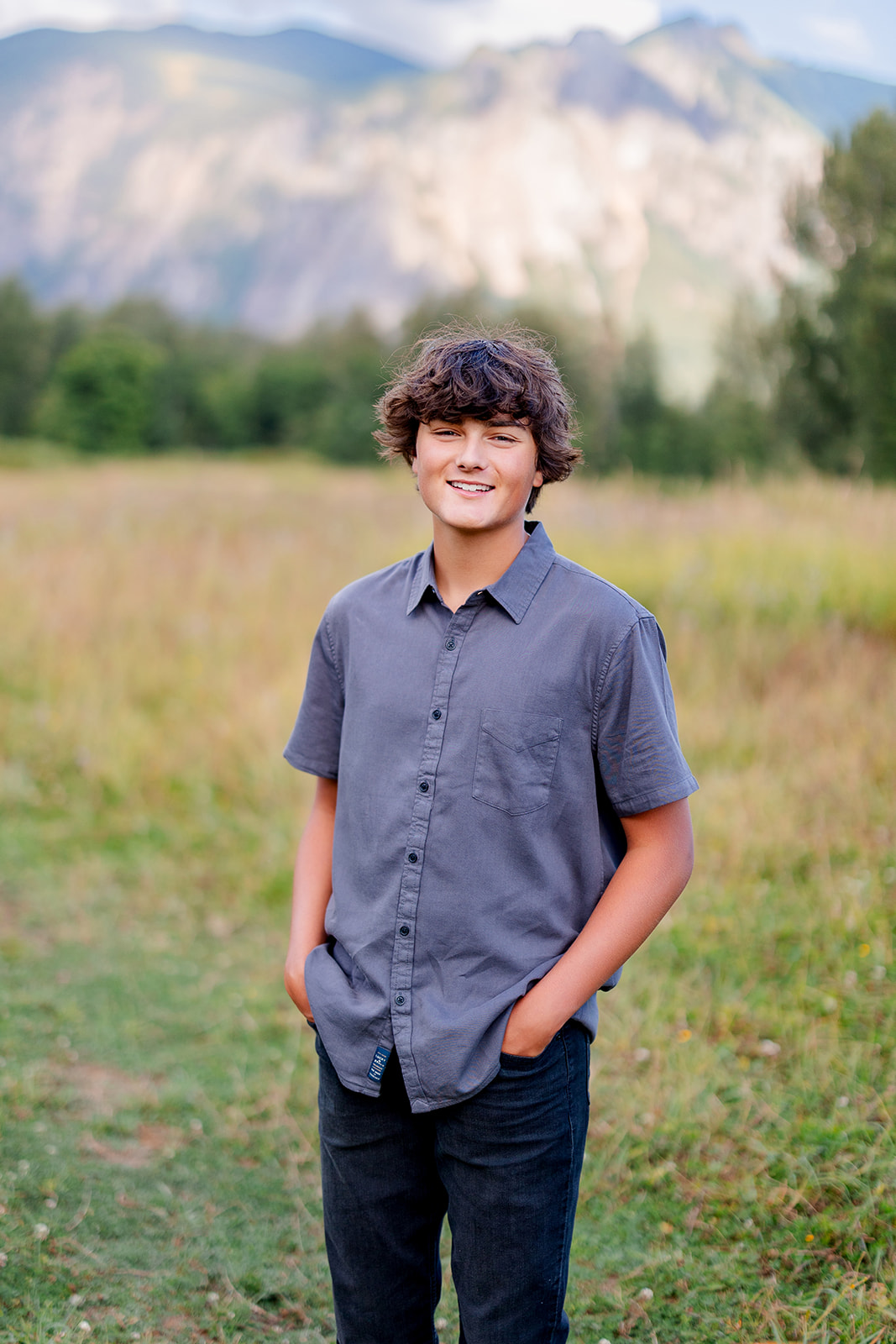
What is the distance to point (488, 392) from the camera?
1669 mm

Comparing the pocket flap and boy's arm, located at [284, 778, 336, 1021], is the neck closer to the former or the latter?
the pocket flap

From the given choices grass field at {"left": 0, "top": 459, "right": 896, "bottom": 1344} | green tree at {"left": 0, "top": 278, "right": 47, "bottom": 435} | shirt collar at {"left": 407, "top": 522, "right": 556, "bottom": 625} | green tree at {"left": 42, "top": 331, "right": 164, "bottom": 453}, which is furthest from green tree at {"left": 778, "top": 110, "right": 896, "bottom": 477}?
green tree at {"left": 0, "top": 278, "right": 47, "bottom": 435}

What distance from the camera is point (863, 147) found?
1602cm

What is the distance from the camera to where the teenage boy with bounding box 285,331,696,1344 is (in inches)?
63.2

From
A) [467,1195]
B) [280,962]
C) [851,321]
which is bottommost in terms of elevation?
[280,962]

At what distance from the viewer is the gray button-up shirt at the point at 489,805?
1.60 metres

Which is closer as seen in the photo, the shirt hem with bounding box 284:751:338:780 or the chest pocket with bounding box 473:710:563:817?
the chest pocket with bounding box 473:710:563:817

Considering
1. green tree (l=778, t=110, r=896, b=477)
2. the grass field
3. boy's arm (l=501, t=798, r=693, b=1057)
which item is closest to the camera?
boy's arm (l=501, t=798, r=693, b=1057)

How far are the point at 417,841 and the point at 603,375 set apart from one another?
36.2 metres

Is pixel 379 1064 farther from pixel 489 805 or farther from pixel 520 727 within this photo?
pixel 520 727

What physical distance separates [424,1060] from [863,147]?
1796 centimetres

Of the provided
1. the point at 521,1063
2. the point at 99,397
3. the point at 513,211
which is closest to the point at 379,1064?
the point at 521,1063

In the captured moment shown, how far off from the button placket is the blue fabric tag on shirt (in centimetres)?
2

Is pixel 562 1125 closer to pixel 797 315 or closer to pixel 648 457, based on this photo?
pixel 797 315
